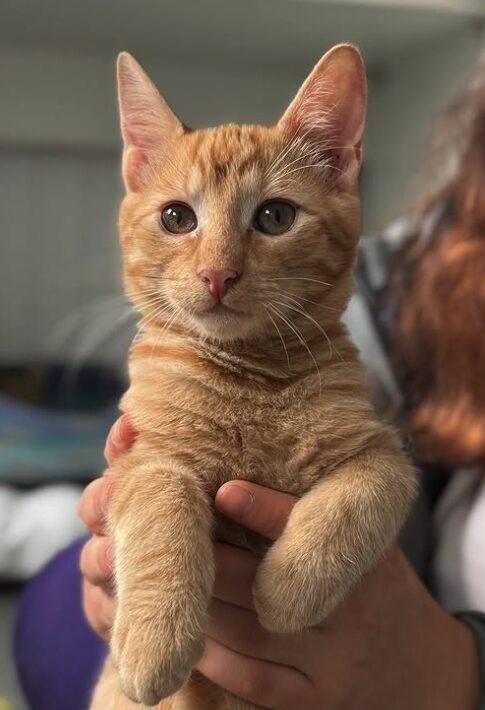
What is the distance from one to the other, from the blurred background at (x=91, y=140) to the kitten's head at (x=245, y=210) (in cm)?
87

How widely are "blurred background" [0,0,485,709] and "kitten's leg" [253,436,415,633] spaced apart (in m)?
1.02

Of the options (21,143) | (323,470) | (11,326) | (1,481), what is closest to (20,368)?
(11,326)

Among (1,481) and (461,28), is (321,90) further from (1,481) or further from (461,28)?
(1,481)

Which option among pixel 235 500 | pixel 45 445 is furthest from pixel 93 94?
pixel 235 500

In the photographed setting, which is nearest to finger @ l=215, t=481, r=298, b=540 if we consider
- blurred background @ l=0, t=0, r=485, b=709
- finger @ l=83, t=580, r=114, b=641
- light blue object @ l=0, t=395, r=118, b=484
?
finger @ l=83, t=580, r=114, b=641

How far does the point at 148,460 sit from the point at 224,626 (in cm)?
18

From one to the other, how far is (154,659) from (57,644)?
80 cm

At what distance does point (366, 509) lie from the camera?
0.65 metres

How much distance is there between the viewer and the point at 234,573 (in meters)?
0.68

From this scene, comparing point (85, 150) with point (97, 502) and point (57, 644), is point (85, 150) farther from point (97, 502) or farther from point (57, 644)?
point (97, 502)

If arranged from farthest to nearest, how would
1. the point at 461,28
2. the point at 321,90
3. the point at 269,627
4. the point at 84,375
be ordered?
the point at 84,375 < the point at 461,28 < the point at 321,90 < the point at 269,627

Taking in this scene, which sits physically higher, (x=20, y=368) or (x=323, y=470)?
(x=323, y=470)

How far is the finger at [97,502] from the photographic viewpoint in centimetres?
71

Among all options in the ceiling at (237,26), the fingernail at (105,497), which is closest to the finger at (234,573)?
the fingernail at (105,497)
